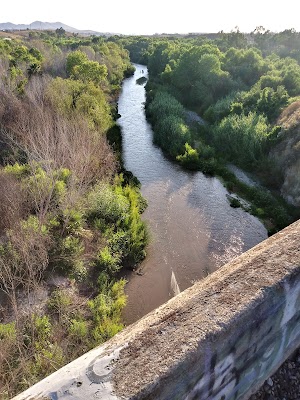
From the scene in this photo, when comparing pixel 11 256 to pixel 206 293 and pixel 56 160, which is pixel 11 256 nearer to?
pixel 56 160

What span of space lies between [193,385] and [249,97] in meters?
28.8

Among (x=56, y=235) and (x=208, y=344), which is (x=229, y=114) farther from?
(x=208, y=344)

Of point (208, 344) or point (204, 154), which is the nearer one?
point (208, 344)

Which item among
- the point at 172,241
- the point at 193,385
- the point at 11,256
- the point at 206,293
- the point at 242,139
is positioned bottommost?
the point at 172,241

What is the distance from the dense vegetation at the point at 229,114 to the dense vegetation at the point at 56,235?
23.5ft

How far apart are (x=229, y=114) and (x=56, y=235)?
67.1ft

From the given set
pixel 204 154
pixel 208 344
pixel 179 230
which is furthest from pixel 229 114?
pixel 208 344

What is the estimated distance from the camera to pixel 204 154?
23.3 metres

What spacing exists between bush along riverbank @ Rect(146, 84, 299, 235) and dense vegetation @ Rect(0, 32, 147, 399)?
20.4ft

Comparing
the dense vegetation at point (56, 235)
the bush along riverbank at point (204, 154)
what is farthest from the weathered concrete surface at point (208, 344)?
the bush along riverbank at point (204, 154)

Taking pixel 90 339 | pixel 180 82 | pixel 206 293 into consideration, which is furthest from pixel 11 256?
pixel 180 82

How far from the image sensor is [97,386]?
3.23 m

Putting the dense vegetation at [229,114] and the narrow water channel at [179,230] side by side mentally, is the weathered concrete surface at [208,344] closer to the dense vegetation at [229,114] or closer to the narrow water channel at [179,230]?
the narrow water channel at [179,230]

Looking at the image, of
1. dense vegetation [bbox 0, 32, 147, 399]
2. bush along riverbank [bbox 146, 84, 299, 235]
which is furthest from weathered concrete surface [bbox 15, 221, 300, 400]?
bush along riverbank [bbox 146, 84, 299, 235]
